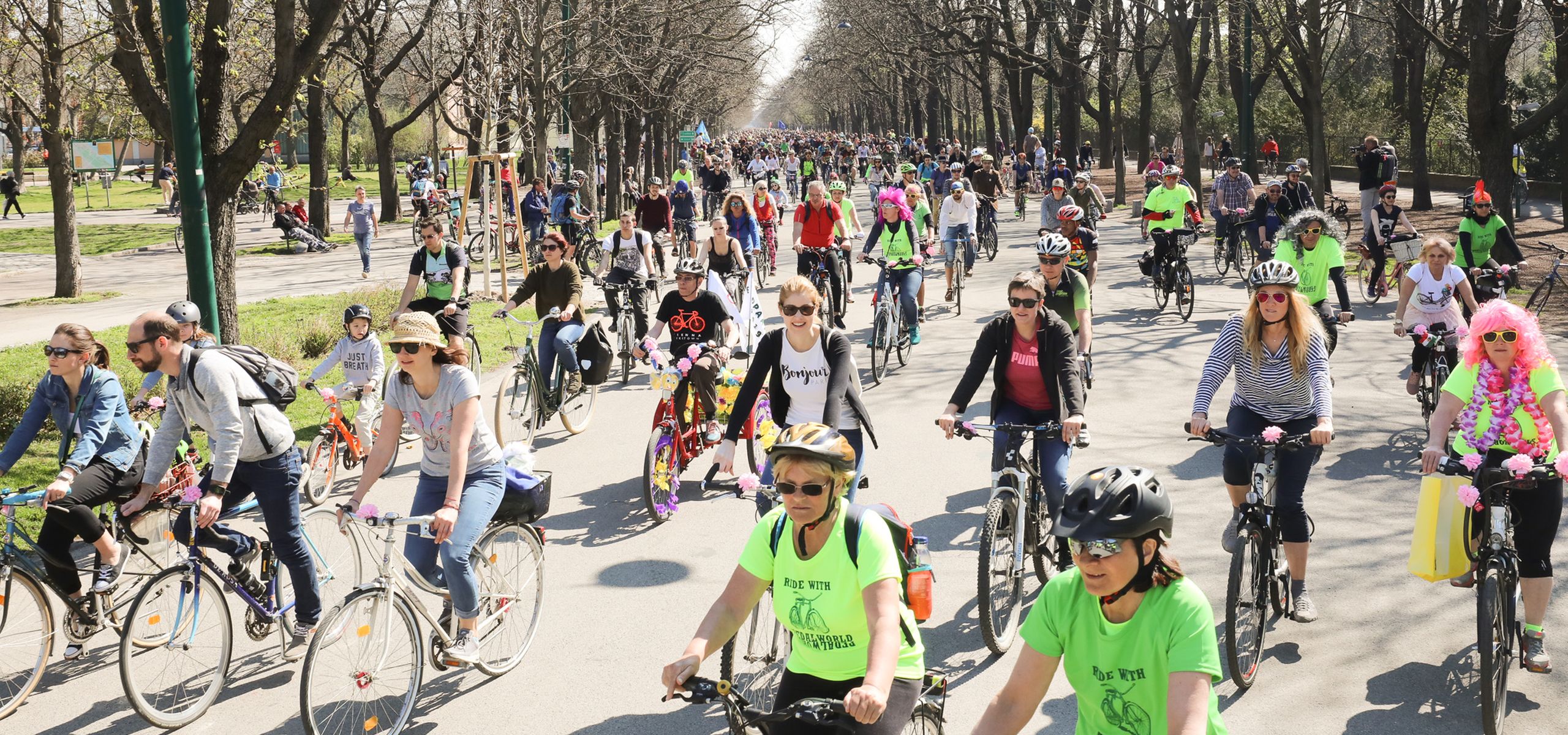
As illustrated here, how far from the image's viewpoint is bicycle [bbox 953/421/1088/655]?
630cm

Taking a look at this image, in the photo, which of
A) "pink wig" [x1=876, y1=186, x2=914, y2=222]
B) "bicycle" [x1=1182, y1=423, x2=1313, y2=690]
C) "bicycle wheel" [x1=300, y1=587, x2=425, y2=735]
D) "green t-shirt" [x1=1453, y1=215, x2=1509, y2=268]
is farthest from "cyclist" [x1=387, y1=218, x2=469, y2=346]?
"green t-shirt" [x1=1453, y1=215, x2=1509, y2=268]

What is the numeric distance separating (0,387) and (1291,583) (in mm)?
10091

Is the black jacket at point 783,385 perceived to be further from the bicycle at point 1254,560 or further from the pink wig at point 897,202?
the pink wig at point 897,202

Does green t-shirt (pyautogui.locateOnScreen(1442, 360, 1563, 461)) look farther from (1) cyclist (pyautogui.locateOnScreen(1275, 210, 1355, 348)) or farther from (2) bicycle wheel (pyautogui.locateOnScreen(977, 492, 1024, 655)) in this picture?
(1) cyclist (pyautogui.locateOnScreen(1275, 210, 1355, 348))

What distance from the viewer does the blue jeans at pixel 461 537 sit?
562 cm

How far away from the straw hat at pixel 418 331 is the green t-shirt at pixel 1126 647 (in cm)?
329

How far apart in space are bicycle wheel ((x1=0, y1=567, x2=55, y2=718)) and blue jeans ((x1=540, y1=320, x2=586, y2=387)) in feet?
17.2

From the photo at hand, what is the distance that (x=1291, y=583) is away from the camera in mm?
6645

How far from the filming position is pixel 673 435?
29.9 ft

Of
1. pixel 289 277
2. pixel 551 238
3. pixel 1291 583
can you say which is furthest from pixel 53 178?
pixel 1291 583

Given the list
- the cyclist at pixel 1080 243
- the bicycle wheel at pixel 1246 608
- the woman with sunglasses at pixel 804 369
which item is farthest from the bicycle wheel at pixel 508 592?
the cyclist at pixel 1080 243

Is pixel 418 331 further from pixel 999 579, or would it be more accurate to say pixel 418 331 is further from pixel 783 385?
pixel 999 579

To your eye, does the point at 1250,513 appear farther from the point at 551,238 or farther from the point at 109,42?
the point at 109,42

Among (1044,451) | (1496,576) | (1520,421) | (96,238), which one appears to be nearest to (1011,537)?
(1044,451)
